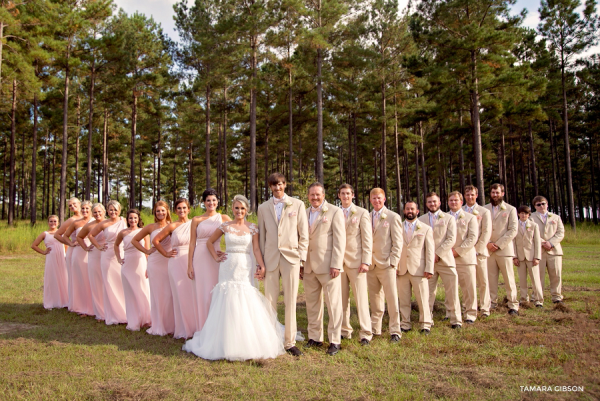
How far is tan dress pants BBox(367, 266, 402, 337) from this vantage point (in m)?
6.39

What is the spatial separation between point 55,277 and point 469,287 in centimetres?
831

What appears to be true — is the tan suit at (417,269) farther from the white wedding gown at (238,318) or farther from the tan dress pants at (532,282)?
the tan dress pants at (532,282)

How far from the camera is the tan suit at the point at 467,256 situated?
7448mm

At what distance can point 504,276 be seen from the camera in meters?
8.17

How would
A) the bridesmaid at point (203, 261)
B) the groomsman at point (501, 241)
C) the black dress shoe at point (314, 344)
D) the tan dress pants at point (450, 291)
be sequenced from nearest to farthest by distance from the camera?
1. the black dress shoe at point (314, 344)
2. the bridesmaid at point (203, 261)
3. the tan dress pants at point (450, 291)
4. the groomsman at point (501, 241)

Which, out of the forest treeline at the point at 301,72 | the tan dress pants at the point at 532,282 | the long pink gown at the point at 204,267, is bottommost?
the tan dress pants at the point at 532,282

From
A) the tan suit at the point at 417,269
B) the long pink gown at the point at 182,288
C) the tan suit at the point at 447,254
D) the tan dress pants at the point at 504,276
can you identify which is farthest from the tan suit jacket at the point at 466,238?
the long pink gown at the point at 182,288

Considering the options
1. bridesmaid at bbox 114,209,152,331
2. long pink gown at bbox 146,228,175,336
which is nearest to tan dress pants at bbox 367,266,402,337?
long pink gown at bbox 146,228,175,336

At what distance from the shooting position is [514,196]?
37.8 metres

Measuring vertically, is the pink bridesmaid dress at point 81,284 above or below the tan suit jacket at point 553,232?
below

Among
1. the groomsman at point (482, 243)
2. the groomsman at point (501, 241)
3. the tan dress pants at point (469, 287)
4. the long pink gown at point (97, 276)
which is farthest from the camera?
the long pink gown at point (97, 276)

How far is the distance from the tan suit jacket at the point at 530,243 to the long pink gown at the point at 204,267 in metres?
5.97

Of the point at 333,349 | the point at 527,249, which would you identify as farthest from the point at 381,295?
the point at 527,249

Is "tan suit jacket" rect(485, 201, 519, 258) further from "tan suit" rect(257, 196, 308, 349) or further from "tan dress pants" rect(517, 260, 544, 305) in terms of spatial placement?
"tan suit" rect(257, 196, 308, 349)
